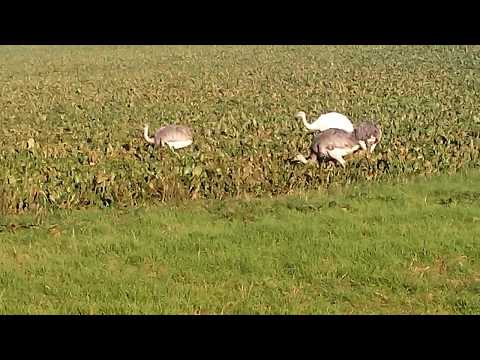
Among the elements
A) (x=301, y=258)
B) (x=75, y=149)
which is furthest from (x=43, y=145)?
(x=301, y=258)

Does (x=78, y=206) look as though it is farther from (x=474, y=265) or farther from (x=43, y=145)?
(x=474, y=265)

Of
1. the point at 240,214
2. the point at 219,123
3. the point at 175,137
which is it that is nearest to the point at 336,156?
the point at 240,214

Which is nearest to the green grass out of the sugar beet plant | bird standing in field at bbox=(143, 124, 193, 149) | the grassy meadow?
the grassy meadow

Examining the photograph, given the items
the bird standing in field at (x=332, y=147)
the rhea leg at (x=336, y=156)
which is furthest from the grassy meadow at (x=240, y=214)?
the bird standing in field at (x=332, y=147)

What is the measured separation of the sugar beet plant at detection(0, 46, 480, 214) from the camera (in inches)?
485

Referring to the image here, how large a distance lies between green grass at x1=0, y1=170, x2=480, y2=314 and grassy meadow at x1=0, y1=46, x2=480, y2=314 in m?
0.03

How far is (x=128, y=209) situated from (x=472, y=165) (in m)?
7.09

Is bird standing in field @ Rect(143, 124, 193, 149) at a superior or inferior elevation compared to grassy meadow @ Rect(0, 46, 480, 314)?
superior

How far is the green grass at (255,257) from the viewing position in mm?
7680

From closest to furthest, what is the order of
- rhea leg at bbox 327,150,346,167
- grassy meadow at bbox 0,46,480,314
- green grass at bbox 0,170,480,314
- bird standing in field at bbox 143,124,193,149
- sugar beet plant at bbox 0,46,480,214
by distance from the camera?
green grass at bbox 0,170,480,314 < grassy meadow at bbox 0,46,480,314 < sugar beet plant at bbox 0,46,480,214 < rhea leg at bbox 327,150,346,167 < bird standing in field at bbox 143,124,193,149

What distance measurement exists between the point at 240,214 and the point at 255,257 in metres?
1.96

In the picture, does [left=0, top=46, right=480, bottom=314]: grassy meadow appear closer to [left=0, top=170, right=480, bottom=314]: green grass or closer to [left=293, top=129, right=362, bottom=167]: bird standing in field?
[left=0, top=170, right=480, bottom=314]: green grass

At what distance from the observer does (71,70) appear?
43.2 meters

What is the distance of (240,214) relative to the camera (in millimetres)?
10727
